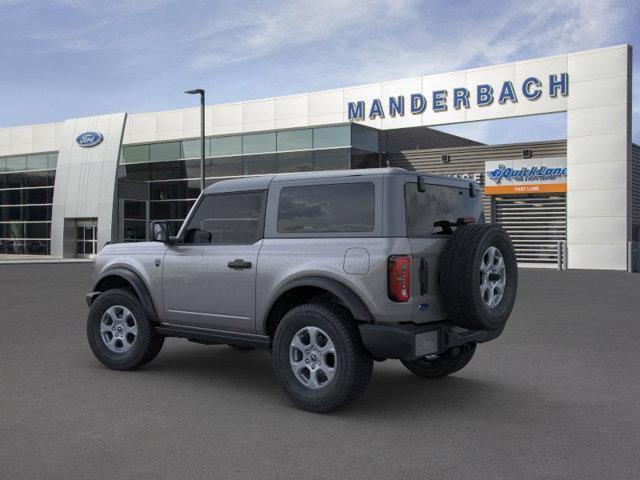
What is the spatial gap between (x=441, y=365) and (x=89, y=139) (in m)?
35.5

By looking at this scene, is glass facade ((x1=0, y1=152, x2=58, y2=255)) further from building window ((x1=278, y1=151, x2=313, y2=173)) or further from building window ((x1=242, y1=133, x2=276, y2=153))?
building window ((x1=278, y1=151, x2=313, y2=173))

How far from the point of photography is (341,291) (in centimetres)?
514

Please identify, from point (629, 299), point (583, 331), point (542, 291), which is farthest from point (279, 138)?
point (583, 331)

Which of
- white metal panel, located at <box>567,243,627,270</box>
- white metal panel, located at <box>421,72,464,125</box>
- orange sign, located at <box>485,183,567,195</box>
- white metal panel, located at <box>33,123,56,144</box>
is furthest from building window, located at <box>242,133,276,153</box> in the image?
white metal panel, located at <box>33,123,56,144</box>

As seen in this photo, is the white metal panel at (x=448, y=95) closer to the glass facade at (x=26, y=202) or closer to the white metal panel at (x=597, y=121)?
the white metal panel at (x=597, y=121)

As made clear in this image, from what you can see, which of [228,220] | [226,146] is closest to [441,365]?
[228,220]

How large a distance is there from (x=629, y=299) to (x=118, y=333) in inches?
461

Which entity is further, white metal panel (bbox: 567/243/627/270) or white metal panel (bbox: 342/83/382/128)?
white metal panel (bbox: 342/83/382/128)

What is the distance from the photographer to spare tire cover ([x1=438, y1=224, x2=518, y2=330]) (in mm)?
5102

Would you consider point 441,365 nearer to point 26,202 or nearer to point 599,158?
point 599,158

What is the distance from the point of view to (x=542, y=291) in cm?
1620

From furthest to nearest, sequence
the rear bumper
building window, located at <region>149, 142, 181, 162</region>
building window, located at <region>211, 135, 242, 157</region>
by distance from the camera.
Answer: building window, located at <region>149, 142, 181, 162</region>, building window, located at <region>211, 135, 242, 157</region>, the rear bumper

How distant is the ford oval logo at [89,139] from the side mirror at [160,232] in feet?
111

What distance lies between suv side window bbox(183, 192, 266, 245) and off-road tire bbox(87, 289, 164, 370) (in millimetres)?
971
